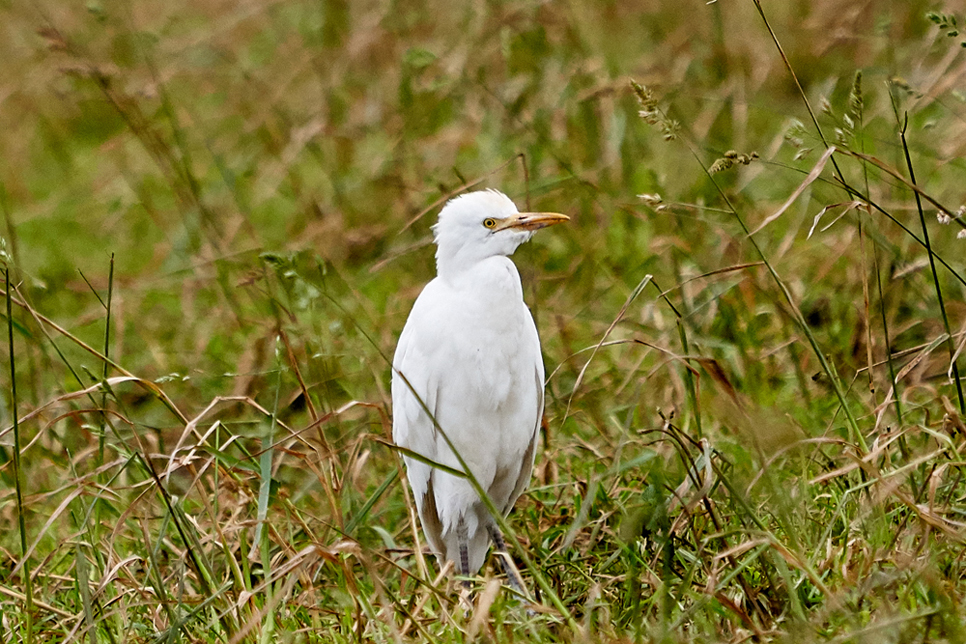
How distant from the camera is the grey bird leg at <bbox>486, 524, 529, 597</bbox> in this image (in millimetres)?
2577

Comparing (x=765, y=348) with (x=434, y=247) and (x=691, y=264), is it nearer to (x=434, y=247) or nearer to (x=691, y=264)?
(x=691, y=264)

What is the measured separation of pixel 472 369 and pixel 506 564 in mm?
505

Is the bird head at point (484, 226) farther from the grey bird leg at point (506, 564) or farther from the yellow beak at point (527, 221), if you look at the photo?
the grey bird leg at point (506, 564)

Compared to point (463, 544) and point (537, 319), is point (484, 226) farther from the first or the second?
point (537, 319)

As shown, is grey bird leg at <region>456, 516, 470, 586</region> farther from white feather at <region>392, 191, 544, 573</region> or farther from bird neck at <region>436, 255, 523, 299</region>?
bird neck at <region>436, 255, 523, 299</region>

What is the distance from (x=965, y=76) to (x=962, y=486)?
2306mm

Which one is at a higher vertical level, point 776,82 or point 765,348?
point 776,82

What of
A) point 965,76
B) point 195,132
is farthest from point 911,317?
point 195,132

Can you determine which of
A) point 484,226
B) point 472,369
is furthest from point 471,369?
point 484,226

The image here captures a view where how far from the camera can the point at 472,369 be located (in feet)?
9.47

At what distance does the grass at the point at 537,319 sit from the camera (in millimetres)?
2381

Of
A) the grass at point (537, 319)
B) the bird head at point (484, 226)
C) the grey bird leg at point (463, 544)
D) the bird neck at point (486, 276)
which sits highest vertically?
the bird head at point (484, 226)

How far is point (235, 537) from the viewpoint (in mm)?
3205

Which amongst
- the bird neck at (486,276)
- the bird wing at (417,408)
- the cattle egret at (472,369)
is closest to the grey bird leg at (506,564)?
the cattle egret at (472,369)
